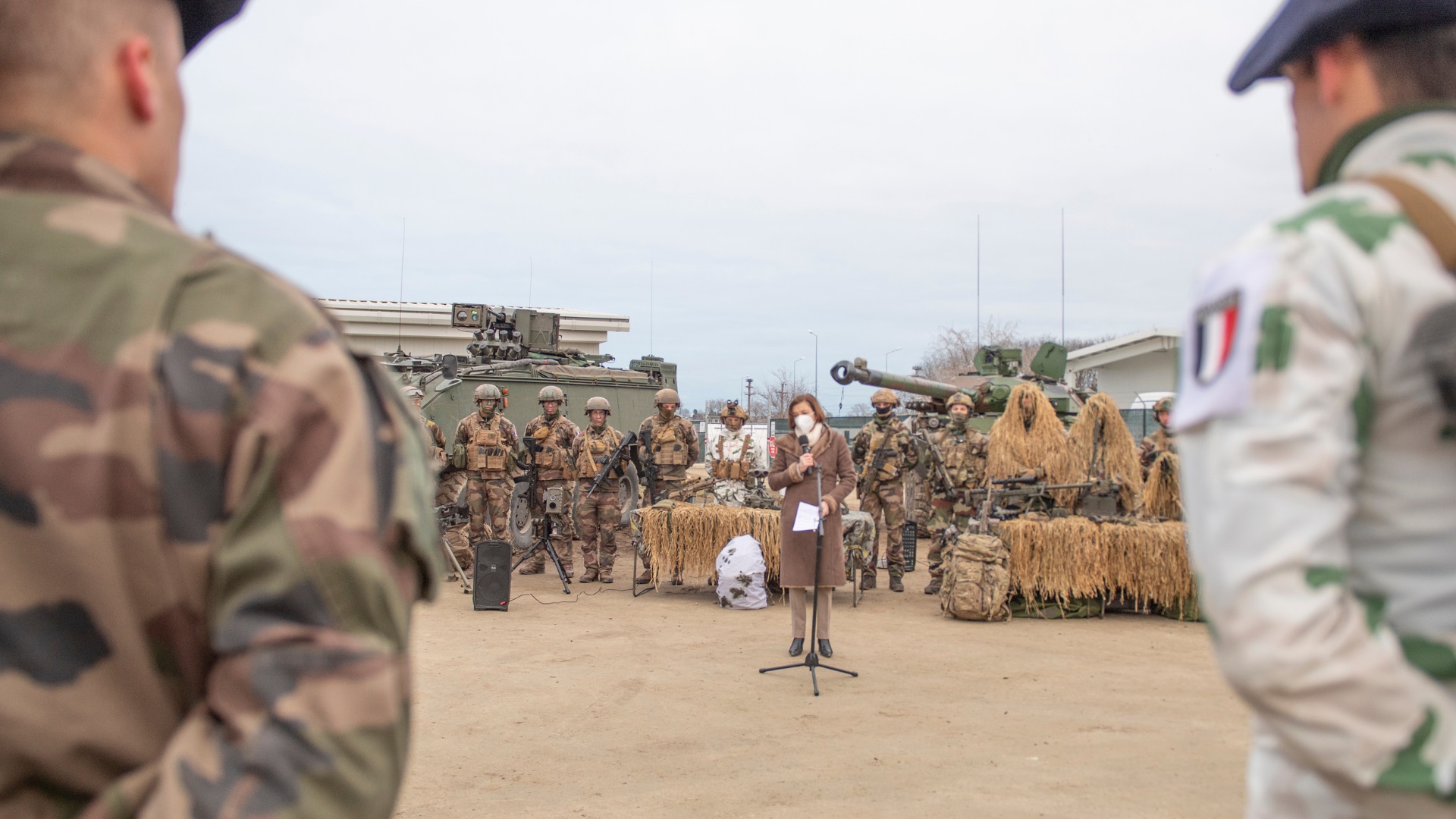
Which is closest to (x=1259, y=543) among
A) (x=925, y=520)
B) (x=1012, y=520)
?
(x=1012, y=520)

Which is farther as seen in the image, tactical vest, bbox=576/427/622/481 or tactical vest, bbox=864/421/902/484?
tactical vest, bbox=576/427/622/481

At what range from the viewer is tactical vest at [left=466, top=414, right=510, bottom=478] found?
12242 mm

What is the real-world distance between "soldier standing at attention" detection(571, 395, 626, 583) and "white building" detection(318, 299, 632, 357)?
10252 millimetres

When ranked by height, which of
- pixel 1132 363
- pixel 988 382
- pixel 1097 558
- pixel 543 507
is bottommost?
pixel 1097 558

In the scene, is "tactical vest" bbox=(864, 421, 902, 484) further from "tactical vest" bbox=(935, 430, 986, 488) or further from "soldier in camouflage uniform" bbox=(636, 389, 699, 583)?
"soldier in camouflage uniform" bbox=(636, 389, 699, 583)

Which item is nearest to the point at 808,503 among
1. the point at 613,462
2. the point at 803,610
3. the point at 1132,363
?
the point at 803,610

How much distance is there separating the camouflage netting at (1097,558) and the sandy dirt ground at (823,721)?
33cm

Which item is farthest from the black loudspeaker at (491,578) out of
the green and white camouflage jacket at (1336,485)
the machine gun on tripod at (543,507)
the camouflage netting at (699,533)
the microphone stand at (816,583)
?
the green and white camouflage jacket at (1336,485)

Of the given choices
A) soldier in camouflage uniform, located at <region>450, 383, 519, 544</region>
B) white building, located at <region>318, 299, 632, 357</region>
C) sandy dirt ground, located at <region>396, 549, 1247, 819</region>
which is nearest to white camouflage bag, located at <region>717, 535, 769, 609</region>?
sandy dirt ground, located at <region>396, 549, 1247, 819</region>

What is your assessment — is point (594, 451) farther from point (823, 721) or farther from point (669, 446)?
point (823, 721)

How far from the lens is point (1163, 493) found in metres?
10.6

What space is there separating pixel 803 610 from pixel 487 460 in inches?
217

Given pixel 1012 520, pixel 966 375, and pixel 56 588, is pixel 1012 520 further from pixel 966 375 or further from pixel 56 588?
pixel 56 588

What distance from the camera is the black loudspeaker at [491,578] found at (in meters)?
10.1
